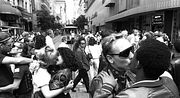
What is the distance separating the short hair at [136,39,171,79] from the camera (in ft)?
4.60

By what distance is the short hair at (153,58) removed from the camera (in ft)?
4.60

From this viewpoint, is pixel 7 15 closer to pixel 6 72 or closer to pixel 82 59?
pixel 82 59

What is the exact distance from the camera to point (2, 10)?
25.4 meters

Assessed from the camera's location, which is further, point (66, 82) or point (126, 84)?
point (66, 82)

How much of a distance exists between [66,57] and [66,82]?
31cm

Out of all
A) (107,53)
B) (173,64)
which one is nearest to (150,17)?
(173,64)

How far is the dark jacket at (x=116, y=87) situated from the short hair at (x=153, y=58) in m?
0.50

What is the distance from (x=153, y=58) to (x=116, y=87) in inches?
25.4

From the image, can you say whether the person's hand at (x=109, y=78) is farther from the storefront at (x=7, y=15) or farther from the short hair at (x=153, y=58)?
the storefront at (x=7, y=15)

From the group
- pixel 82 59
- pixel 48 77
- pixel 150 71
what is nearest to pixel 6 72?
pixel 48 77

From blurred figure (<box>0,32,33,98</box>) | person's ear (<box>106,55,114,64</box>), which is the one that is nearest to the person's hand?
person's ear (<box>106,55,114,64</box>)

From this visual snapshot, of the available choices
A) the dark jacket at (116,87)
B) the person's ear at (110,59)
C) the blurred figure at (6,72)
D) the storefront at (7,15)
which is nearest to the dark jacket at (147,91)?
the dark jacket at (116,87)

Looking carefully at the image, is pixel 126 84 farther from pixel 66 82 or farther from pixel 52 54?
pixel 52 54

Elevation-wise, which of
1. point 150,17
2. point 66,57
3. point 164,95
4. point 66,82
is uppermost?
point 150,17
